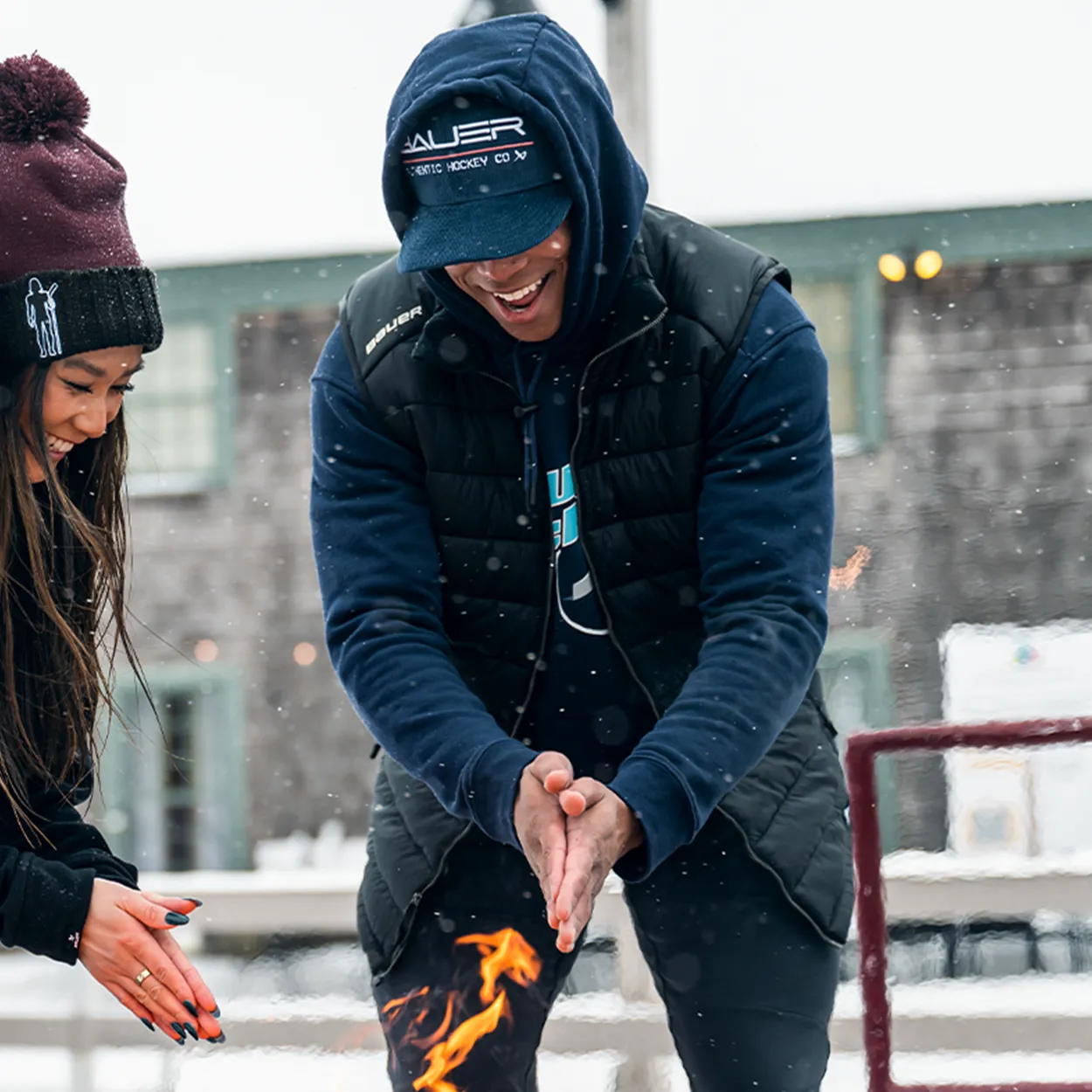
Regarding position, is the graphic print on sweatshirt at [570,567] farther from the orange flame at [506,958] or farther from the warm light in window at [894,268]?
the warm light in window at [894,268]

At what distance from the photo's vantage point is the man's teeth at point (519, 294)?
4.18 feet

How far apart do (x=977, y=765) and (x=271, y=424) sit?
2492mm

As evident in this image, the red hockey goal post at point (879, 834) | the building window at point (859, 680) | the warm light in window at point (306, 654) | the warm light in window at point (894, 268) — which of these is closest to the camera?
the red hockey goal post at point (879, 834)

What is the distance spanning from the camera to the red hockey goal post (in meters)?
1.96

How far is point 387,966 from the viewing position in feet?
4.48

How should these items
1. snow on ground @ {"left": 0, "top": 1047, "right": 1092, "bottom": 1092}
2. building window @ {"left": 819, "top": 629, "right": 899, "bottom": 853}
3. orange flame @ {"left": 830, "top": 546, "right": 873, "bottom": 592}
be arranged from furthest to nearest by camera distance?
1. orange flame @ {"left": 830, "top": 546, "right": 873, "bottom": 592}
2. building window @ {"left": 819, "top": 629, "right": 899, "bottom": 853}
3. snow on ground @ {"left": 0, "top": 1047, "right": 1092, "bottom": 1092}

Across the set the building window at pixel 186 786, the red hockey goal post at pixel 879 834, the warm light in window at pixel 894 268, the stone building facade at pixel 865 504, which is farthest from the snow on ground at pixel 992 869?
the building window at pixel 186 786

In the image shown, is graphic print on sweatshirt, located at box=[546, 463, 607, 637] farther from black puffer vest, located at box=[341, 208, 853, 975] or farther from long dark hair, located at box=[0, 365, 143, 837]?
long dark hair, located at box=[0, 365, 143, 837]

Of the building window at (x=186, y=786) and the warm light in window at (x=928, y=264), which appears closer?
the warm light in window at (x=928, y=264)

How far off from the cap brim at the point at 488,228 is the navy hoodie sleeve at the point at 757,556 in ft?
0.75

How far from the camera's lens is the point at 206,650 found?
4.74 meters

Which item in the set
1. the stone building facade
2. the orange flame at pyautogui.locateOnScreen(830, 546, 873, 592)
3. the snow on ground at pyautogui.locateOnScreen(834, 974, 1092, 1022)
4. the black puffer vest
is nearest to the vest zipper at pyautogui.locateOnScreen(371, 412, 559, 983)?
the black puffer vest

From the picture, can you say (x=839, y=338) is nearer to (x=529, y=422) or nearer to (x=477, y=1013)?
(x=529, y=422)

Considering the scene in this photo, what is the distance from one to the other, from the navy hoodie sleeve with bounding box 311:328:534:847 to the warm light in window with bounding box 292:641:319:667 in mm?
3303
